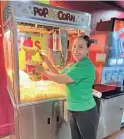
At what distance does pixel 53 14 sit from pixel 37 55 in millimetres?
440

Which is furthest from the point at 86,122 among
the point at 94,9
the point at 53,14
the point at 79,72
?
the point at 94,9

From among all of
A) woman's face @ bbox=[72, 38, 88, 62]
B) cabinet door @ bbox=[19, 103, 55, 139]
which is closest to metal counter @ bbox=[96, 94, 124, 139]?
cabinet door @ bbox=[19, 103, 55, 139]

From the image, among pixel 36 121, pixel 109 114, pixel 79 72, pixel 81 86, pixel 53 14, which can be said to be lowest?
→ pixel 109 114

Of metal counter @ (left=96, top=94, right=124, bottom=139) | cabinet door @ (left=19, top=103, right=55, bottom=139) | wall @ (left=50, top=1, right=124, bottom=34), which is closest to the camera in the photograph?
cabinet door @ (left=19, top=103, right=55, bottom=139)

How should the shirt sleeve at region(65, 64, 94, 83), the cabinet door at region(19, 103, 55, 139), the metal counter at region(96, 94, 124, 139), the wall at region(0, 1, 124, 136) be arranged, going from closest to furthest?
the shirt sleeve at region(65, 64, 94, 83)
the cabinet door at region(19, 103, 55, 139)
the metal counter at region(96, 94, 124, 139)
the wall at region(0, 1, 124, 136)

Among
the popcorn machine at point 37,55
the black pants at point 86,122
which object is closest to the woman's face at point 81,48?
the popcorn machine at point 37,55

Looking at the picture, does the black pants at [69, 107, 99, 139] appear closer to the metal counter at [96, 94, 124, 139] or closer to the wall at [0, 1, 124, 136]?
the metal counter at [96, 94, 124, 139]

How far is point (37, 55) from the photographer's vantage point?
64.3 inches

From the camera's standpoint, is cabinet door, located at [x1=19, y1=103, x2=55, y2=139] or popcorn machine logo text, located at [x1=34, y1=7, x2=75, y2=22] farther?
cabinet door, located at [x1=19, y1=103, x2=55, y2=139]

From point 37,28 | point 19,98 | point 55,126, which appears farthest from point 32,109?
point 37,28

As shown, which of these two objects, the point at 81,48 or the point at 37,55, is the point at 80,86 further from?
the point at 37,55

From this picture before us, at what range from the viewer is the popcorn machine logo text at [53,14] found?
4.55ft

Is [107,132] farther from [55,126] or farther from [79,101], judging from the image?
[79,101]

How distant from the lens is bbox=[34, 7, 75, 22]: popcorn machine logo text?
4.55ft
